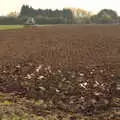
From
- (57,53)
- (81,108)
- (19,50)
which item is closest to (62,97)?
(81,108)

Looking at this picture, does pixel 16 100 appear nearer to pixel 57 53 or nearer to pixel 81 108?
pixel 81 108

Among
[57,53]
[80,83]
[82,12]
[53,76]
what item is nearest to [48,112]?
[80,83]

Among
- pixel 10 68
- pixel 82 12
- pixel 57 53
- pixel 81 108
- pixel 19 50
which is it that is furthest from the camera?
pixel 82 12

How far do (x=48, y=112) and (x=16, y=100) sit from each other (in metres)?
1.59

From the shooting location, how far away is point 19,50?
19531 mm

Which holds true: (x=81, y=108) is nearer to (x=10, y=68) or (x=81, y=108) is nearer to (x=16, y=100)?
(x=16, y=100)

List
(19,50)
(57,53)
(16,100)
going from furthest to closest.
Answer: (19,50)
(57,53)
(16,100)

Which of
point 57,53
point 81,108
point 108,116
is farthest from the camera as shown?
point 57,53

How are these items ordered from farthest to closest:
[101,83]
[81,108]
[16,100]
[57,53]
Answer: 1. [57,53]
2. [101,83]
3. [16,100]
4. [81,108]

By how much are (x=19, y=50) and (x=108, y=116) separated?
36.6 feet

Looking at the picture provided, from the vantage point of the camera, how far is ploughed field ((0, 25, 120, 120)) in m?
9.78

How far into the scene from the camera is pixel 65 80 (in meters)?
12.5

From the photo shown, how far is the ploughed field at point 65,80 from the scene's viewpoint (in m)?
9.78

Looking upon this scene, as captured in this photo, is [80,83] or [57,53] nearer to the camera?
[80,83]
